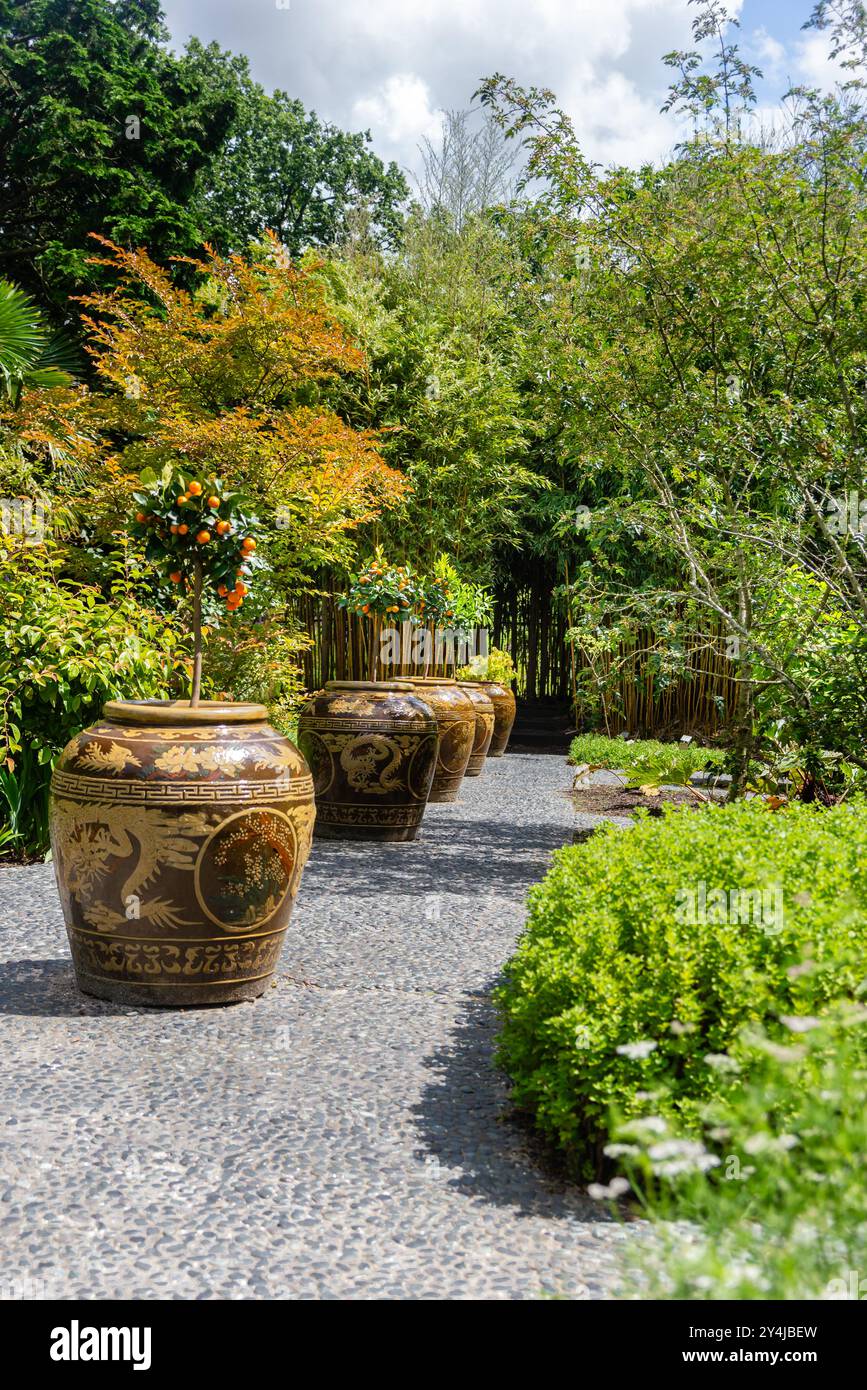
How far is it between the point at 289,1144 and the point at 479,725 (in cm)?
798

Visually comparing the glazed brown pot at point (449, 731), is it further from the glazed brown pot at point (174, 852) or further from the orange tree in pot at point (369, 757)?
the glazed brown pot at point (174, 852)

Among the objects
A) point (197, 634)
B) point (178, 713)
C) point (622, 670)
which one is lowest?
point (622, 670)

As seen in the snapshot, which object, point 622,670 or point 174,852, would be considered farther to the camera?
point 622,670

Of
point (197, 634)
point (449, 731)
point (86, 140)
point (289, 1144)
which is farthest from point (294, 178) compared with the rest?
point (289, 1144)

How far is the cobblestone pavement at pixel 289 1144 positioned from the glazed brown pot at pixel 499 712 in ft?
24.1

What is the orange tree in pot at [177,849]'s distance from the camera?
3.42m

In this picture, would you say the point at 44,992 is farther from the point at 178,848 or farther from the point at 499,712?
the point at 499,712

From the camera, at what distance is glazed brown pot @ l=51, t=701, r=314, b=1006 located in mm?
3414

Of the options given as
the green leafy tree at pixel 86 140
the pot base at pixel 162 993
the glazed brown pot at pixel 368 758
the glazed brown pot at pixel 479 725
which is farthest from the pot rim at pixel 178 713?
the green leafy tree at pixel 86 140

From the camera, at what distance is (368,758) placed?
6.73 m

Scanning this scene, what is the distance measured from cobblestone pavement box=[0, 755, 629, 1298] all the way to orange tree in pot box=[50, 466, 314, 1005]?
144 millimetres

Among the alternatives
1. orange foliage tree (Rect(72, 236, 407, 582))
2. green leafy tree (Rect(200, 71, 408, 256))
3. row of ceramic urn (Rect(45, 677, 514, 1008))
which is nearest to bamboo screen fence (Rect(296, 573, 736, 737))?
orange foliage tree (Rect(72, 236, 407, 582))
